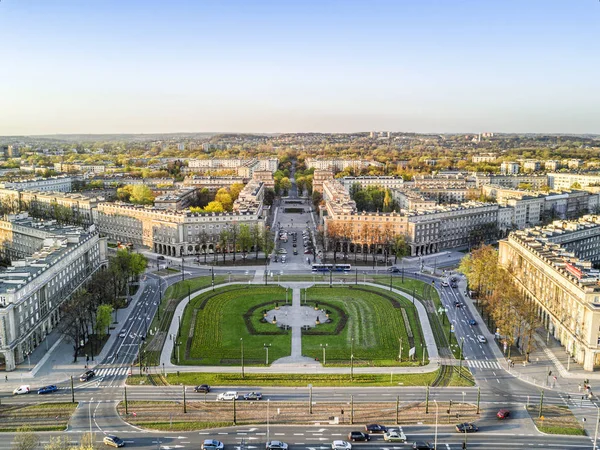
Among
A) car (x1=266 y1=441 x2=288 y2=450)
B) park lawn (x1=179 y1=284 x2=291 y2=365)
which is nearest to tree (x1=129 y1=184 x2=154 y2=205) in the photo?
park lawn (x1=179 y1=284 x2=291 y2=365)

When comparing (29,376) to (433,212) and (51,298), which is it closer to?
(51,298)

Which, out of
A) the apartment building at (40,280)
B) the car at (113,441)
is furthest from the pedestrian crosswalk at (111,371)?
the car at (113,441)

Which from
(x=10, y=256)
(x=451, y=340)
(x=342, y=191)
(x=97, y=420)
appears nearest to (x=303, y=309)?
(x=451, y=340)

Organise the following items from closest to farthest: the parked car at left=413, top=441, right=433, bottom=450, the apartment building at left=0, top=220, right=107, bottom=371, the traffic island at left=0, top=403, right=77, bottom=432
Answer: the parked car at left=413, top=441, right=433, bottom=450 < the traffic island at left=0, top=403, right=77, bottom=432 < the apartment building at left=0, top=220, right=107, bottom=371

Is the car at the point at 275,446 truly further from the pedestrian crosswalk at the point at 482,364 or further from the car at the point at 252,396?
the pedestrian crosswalk at the point at 482,364

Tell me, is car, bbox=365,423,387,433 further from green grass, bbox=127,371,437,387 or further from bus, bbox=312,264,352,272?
bus, bbox=312,264,352,272
